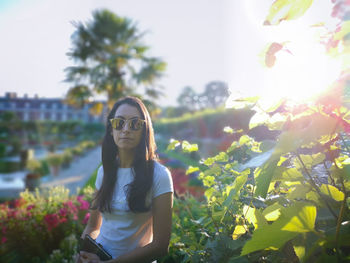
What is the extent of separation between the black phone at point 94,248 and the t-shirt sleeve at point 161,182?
35 cm

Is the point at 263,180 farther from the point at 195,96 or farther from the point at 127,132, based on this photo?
the point at 195,96

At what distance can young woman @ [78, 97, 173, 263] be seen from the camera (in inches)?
53.7

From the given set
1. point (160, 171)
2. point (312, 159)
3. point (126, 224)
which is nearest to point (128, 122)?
point (160, 171)

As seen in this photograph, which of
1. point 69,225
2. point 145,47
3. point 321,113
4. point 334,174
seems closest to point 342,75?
point 321,113

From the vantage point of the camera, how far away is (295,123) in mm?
447

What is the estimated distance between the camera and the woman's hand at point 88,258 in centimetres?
138

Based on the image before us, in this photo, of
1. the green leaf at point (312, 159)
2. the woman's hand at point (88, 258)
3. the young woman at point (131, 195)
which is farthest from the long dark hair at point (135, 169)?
the green leaf at point (312, 159)

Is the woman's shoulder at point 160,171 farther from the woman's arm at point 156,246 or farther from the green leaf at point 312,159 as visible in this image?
the green leaf at point 312,159

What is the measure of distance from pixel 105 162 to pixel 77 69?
20556 millimetres

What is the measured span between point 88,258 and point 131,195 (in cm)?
→ 35

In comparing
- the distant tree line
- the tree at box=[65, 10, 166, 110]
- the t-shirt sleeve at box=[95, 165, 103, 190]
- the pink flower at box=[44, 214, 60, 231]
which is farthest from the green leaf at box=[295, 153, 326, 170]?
the distant tree line

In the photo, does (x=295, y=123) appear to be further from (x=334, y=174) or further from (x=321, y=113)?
(x=334, y=174)

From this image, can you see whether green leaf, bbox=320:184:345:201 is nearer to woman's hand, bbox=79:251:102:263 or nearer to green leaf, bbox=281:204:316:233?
green leaf, bbox=281:204:316:233

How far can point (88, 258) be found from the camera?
4.60 ft
